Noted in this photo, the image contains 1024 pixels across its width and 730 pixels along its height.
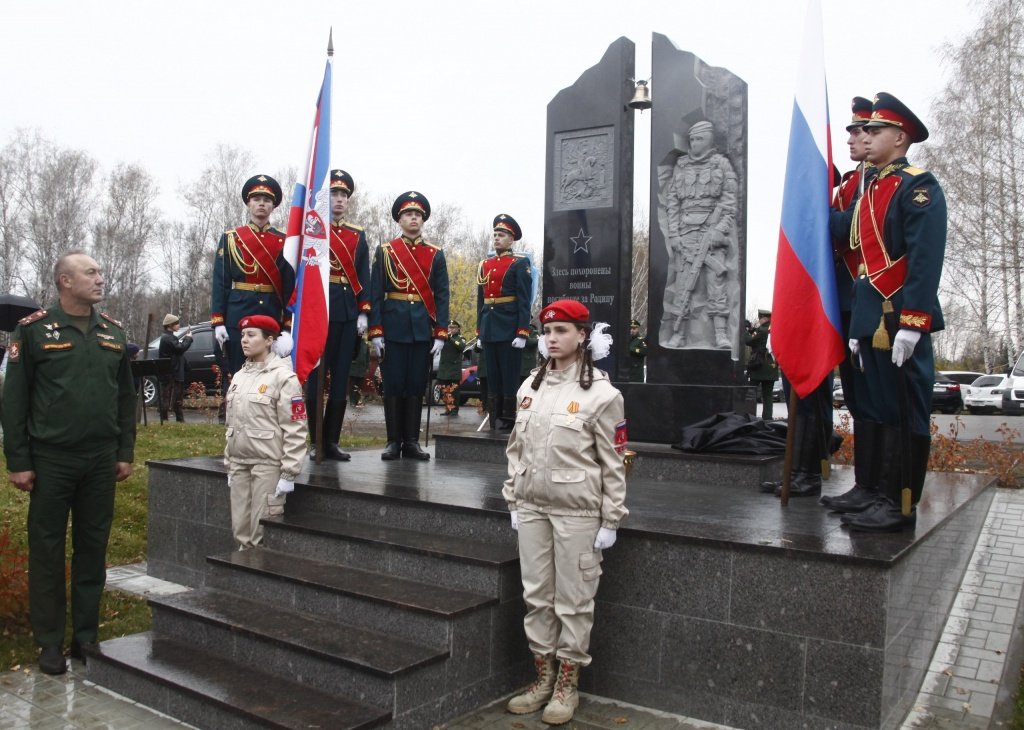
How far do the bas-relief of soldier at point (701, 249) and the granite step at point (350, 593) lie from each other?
4469 mm

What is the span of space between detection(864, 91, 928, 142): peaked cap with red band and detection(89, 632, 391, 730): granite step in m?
3.66

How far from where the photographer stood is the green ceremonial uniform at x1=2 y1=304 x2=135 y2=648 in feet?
14.3

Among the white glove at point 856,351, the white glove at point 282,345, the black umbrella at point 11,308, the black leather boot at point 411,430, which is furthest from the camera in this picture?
the black umbrella at point 11,308

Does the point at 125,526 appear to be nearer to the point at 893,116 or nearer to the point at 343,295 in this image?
the point at 343,295

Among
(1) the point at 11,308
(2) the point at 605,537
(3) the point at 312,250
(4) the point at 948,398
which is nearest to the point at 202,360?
(1) the point at 11,308

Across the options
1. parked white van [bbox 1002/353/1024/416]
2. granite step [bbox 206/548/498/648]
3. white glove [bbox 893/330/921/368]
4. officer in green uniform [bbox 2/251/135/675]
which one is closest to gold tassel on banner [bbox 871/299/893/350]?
white glove [bbox 893/330/921/368]

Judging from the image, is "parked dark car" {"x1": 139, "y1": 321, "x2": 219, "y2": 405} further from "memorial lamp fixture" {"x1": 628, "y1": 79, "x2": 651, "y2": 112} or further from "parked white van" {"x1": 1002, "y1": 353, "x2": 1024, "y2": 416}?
"parked white van" {"x1": 1002, "y1": 353, "x2": 1024, "y2": 416}

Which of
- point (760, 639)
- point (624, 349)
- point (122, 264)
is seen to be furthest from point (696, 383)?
point (122, 264)

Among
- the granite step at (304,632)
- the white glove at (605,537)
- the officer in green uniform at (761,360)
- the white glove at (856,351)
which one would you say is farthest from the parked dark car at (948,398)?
the granite step at (304,632)

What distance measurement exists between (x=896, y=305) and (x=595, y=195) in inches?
184

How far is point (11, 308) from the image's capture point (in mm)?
9672

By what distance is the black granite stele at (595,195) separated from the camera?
8461mm

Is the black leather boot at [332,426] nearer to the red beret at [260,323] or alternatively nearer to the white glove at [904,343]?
the red beret at [260,323]

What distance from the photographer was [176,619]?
451 cm
